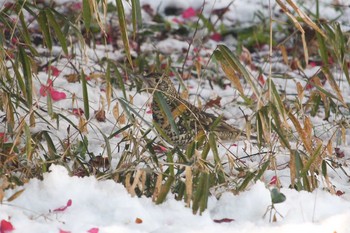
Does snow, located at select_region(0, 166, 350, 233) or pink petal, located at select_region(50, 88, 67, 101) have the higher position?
pink petal, located at select_region(50, 88, 67, 101)

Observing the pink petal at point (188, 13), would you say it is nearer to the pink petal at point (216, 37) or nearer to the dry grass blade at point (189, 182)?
the pink petal at point (216, 37)

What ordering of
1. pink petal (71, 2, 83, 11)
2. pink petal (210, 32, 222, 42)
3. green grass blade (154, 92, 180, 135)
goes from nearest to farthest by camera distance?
green grass blade (154, 92, 180, 135)
pink petal (71, 2, 83, 11)
pink petal (210, 32, 222, 42)

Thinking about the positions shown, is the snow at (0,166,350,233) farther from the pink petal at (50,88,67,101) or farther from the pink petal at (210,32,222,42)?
the pink petal at (210,32,222,42)

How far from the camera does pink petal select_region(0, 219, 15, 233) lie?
8.54 ft

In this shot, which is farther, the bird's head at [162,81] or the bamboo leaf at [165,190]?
the bird's head at [162,81]

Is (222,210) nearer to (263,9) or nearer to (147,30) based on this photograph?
(147,30)

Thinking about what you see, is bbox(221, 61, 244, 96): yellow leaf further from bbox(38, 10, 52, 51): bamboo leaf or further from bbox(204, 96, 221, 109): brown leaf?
bbox(204, 96, 221, 109): brown leaf

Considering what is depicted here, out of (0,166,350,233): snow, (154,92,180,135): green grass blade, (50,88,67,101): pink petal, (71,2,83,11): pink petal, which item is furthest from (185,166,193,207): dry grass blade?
(71,2,83,11): pink petal

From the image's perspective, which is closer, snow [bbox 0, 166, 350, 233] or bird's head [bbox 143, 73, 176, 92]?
snow [bbox 0, 166, 350, 233]

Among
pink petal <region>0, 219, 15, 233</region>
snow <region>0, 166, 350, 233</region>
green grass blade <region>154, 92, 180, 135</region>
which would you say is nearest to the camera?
pink petal <region>0, 219, 15, 233</region>

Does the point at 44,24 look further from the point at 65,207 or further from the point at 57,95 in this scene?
the point at 57,95

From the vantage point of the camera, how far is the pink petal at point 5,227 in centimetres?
260

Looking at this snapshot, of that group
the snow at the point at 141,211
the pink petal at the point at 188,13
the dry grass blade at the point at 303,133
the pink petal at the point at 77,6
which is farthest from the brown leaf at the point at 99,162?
the pink petal at the point at 188,13

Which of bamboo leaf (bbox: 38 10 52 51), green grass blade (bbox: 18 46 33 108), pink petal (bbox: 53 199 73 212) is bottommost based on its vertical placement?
pink petal (bbox: 53 199 73 212)
